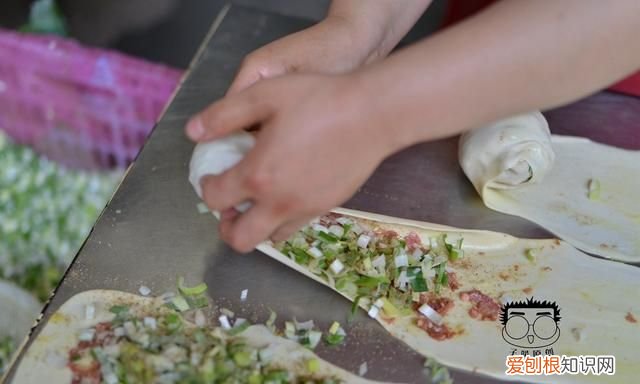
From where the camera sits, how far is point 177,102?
3.87 feet

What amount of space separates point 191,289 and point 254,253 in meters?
0.10

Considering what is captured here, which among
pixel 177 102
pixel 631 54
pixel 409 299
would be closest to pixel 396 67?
pixel 631 54

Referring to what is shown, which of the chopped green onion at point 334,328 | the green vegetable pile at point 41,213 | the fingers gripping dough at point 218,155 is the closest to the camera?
the fingers gripping dough at point 218,155

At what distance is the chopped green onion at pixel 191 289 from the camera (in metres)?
0.91

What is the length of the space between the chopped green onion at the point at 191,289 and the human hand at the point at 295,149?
0.24m

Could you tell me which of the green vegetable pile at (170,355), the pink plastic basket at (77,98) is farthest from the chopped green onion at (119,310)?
the pink plastic basket at (77,98)

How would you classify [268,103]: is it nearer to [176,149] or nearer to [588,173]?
[176,149]

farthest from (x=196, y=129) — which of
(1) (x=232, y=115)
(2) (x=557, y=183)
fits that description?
(2) (x=557, y=183)

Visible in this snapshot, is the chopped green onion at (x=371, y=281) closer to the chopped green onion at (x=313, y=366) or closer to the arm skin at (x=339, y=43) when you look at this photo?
the chopped green onion at (x=313, y=366)

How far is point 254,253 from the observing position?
962mm

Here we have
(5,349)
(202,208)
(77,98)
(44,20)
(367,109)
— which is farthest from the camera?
(44,20)

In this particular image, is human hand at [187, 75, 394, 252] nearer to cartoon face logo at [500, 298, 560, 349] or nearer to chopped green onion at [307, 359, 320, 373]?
chopped green onion at [307, 359, 320, 373]

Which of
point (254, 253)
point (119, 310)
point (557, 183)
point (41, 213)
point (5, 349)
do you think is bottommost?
point (5, 349)

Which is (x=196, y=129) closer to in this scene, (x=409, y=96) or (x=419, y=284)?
(x=409, y=96)
